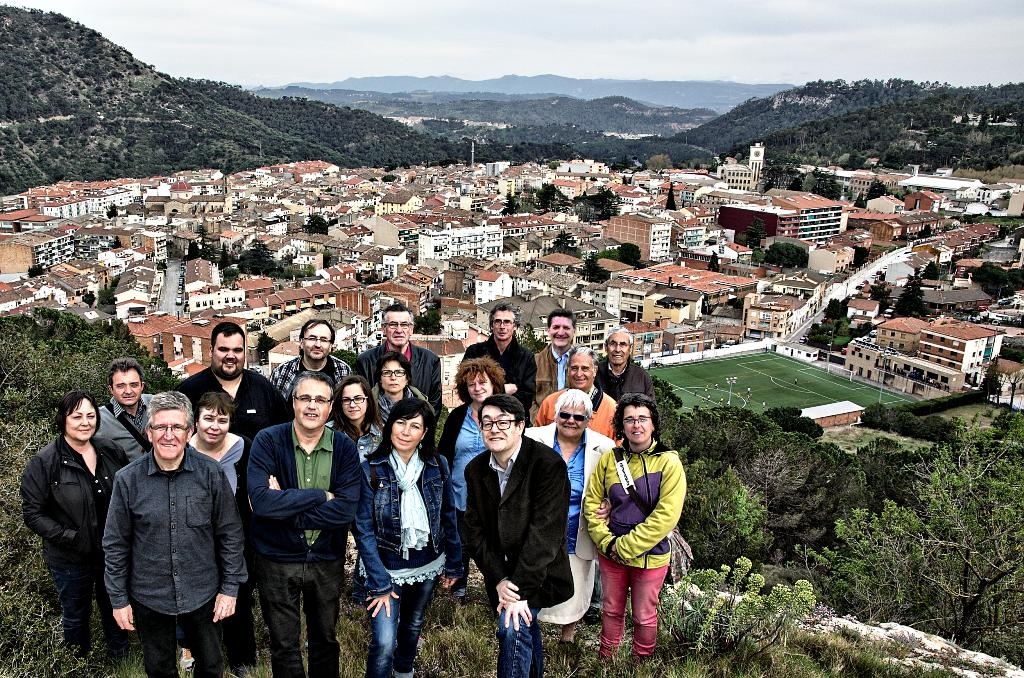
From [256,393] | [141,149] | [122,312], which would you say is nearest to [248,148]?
[141,149]

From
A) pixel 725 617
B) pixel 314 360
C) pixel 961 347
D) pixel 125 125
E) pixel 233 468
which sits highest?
pixel 125 125

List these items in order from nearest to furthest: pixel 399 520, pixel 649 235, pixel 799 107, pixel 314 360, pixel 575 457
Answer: pixel 399 520
pixel 575 457
pixel 314 360
pixel 649 235
pixel 799 107

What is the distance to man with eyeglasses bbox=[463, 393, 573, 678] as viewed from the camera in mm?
2721

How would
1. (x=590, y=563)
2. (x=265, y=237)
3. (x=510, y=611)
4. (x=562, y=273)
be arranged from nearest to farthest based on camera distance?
1. (x=510, y=611)
2. (x=590, y=563)
3. (x=562, y=273)
4. (x=265, y=237)

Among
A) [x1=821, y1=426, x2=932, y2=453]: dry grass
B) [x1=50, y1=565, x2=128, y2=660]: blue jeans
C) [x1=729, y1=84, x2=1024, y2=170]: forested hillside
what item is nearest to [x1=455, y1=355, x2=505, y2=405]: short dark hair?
[x1=50, y1=565, x2=128, y2=660]: blue jeans

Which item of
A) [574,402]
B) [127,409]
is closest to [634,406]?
[574,402]

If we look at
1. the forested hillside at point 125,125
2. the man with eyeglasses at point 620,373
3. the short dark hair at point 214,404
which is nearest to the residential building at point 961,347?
the man with eyeglasses at point 620,373

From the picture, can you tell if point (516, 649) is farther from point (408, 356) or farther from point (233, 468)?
point (408, 356)

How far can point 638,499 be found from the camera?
2.98 m

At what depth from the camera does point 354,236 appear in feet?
149

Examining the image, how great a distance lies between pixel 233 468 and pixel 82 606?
2.85ft

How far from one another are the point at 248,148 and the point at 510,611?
86.4m

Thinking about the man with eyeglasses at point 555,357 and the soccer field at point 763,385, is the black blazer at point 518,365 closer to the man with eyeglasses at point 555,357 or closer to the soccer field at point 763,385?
the man with eyeglasses at point 555,357

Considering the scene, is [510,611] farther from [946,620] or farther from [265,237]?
[265,237]
